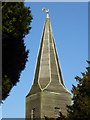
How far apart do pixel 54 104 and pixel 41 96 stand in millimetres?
1609

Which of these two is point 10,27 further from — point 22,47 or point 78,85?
point 78,85

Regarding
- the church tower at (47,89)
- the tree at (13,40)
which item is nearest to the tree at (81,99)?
the tree at (13,40)

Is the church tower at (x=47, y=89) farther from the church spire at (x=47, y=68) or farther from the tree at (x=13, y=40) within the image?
the tree at (x=13, y=40)

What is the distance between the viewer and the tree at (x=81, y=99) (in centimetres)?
2286

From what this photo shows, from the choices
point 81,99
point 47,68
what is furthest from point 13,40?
point 47,68

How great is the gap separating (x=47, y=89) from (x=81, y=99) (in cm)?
2534

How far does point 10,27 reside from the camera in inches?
521

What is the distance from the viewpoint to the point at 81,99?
23859 millimetres

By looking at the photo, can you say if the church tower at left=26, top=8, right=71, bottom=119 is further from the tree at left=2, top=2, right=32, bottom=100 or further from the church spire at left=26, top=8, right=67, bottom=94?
the tree at left=2, top=2, right=32, bottom=100

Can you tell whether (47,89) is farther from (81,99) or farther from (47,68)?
(81,99)

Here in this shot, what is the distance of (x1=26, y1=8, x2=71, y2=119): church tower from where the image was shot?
47.8 meters

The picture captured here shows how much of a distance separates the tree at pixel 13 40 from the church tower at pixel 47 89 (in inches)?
1280

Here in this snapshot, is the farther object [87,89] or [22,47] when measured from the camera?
[87,89]

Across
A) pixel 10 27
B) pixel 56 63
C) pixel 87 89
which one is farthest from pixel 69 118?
pixel 56 63
